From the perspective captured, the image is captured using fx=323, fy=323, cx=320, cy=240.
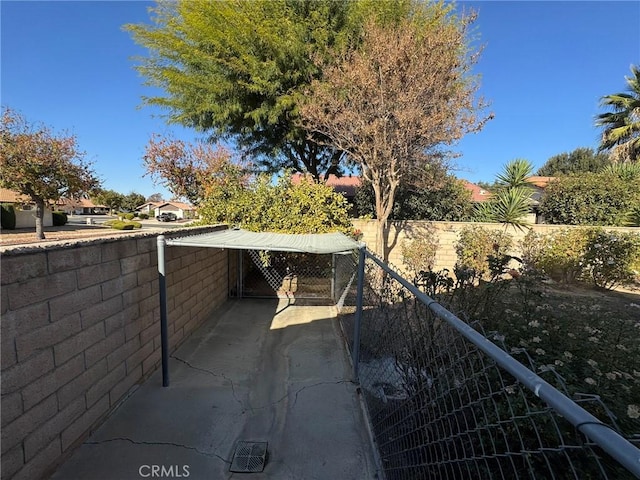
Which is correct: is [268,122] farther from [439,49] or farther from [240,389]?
[240,389]

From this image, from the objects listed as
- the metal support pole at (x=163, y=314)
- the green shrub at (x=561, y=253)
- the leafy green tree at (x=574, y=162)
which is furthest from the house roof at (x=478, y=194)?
the leafy green tree at (x=574, y=162)

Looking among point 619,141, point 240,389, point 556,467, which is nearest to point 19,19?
point 240,389

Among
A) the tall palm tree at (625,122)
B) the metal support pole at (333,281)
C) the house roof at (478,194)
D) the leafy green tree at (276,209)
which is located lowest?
the metal support pole at (333,281)

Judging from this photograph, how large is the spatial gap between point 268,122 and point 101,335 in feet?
26.8

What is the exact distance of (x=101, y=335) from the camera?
7.92 feet

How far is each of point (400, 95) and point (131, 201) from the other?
6546 centimetres

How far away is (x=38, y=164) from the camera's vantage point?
1271cm

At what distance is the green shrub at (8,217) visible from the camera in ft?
64.8

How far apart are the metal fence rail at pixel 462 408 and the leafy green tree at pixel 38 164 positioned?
15.5 m

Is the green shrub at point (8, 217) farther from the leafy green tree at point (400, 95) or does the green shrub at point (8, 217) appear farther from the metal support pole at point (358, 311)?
the metal support pole at point (358, 311)

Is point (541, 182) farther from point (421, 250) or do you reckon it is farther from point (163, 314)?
point (163, 314)

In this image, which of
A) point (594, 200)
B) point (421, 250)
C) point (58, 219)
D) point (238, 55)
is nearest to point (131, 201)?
point (58, 219)

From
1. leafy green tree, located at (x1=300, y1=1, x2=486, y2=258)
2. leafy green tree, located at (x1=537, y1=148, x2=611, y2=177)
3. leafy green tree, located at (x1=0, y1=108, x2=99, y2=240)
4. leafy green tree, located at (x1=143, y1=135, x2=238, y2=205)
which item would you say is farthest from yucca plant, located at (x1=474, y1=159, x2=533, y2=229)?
leafy green tree, located at (x1=537, y1=148, x2=611, y2=177)

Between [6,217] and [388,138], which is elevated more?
[388,138]
